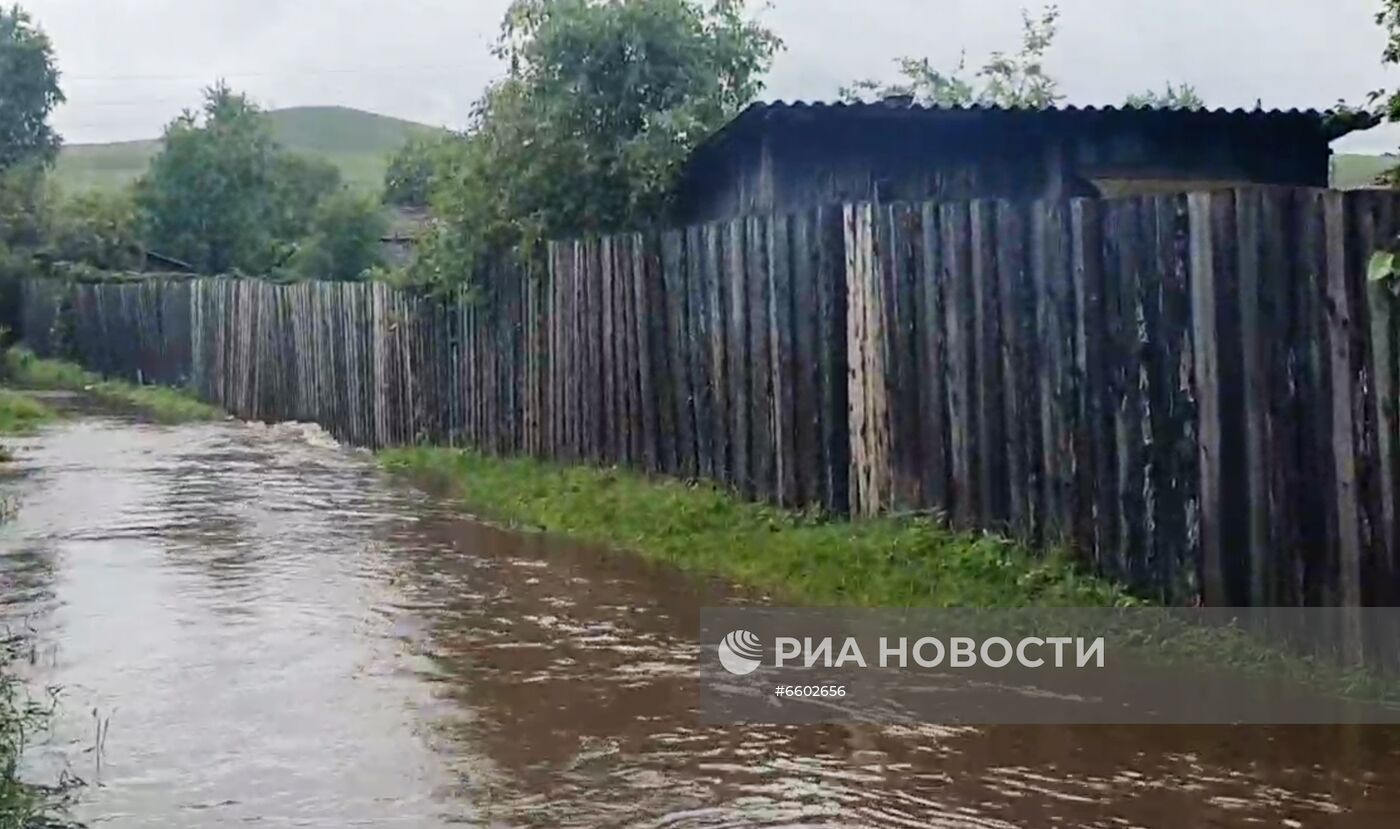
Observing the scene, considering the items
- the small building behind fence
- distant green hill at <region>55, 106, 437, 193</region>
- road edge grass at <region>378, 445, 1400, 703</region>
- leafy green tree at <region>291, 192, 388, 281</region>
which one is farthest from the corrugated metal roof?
distant green hill at <region>55, 106, 437, 193</region>

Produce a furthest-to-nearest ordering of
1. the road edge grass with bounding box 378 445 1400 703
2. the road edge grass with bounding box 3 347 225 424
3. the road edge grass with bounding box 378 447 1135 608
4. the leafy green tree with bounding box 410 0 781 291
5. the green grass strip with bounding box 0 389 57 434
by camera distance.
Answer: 1. the road edge grass with bounding box 3 347 225 424
2. the green grass strip with bounding box 0 389 57 434
3. the leafy green tree with bounding box 410 0 781 291
4. the road edge grass with bounding box 378 447 1135 608
5. the road edge grass with bounding box 378 445 1400 703

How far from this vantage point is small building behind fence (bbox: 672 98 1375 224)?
12.8 metres

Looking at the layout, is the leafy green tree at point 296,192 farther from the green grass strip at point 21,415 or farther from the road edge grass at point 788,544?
the road edge grass at point 788,544

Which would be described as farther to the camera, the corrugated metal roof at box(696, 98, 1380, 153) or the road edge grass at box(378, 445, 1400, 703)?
the corrugated metal roof at box(696, 98, 1380, 153)

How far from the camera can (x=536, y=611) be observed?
8.48 metres

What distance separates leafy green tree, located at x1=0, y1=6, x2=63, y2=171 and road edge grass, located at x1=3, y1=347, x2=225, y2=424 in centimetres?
1068

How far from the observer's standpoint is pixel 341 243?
125 feet

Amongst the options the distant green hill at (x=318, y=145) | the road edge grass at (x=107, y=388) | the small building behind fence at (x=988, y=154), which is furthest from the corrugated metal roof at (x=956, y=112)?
the distant green hill at (x=318, y=145)

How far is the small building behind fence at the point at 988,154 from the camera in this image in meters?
12.8

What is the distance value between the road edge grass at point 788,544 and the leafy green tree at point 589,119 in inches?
93.9

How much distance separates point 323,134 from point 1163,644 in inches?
4564

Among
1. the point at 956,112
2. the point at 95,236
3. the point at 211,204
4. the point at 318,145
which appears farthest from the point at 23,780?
the point at 318,145

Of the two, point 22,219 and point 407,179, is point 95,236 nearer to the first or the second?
point 22,219

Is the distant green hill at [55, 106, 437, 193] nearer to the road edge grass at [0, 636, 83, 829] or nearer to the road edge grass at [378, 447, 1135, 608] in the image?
the road edge grass at [378, 447, 1135, 608]
